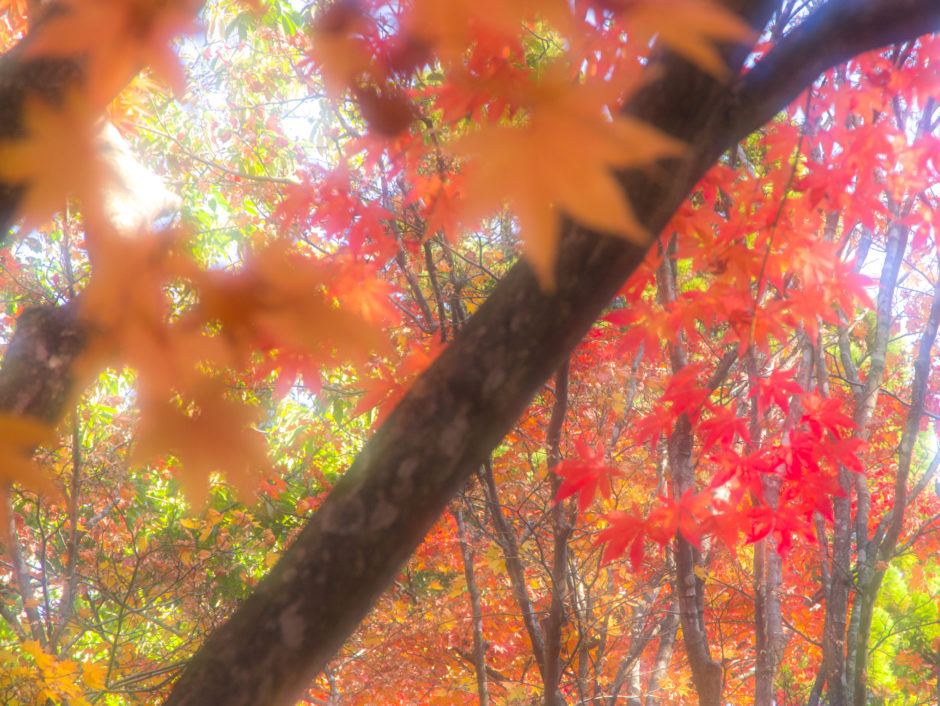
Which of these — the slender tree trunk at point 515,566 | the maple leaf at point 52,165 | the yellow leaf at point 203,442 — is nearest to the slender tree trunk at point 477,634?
the slender tree trunk at point 515,566

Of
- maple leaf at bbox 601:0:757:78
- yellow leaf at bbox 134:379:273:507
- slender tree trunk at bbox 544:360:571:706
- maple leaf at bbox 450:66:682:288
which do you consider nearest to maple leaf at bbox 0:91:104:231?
yellow leaf at bbox 134:379:273:507

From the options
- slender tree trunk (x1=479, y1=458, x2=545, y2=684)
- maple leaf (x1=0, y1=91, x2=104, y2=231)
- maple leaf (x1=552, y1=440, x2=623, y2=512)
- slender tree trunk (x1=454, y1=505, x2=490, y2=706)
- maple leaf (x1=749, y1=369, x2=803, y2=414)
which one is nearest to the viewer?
maple leaf (x1=0, y1=91, x2=104, y2=231)

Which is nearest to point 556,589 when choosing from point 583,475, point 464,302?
point 583,475

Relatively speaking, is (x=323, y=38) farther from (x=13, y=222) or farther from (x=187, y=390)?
(x=13, y=222)

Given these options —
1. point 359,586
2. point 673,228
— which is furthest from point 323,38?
point 673,228

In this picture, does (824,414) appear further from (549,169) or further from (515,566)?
(549,169)

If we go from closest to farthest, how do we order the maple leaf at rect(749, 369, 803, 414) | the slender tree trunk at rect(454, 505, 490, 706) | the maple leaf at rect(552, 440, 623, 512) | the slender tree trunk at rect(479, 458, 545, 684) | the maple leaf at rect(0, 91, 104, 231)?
the maple leaf at rect(0, 91, 104, 231)
the maple leaf at rect(552, 440, 623, 512)
the maple leaf at rect(749, 369, 803, 414)
the slender tree trunk at rect(479, 458, 545, 684)
the slender tree trunk at rect(454, 505, 490, 706)

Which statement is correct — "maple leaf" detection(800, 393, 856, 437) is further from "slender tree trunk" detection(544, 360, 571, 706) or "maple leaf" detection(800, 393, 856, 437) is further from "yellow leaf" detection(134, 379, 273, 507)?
"yellow leaf" detection(134, 379, 273, 507)

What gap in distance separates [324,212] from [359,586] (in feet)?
6.98

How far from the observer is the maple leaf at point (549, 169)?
0.45 m

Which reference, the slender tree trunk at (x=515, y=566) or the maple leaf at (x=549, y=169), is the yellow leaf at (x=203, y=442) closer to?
the maple leaf at (x=549, y=169)

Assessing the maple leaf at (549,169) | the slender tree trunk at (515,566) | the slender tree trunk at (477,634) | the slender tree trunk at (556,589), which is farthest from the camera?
the slender tree trunk at (477,634)

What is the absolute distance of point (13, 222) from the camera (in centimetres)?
122

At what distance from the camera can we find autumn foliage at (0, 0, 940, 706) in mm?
617
